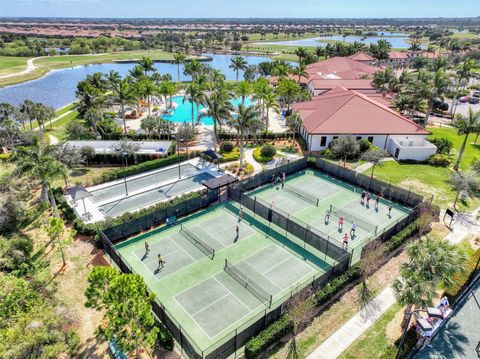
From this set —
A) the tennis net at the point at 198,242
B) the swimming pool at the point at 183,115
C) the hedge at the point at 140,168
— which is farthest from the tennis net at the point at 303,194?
the swimming pool at the point at 183,115

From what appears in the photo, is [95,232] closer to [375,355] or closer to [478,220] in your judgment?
[375,355]

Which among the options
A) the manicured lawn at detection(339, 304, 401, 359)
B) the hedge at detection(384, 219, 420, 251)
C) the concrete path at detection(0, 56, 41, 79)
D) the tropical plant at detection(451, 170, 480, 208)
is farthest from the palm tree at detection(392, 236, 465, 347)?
the concrete path at detection(0, 56, 41, 79)

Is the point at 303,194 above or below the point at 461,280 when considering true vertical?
below

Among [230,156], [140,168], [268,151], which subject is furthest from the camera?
[230,156]

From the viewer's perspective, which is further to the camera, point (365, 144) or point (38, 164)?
point (365, 144)

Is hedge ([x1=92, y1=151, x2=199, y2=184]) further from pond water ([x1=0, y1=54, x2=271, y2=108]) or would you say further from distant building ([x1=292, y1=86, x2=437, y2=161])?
pond water ([x1=0, y1=54, x2=271, y2=108])

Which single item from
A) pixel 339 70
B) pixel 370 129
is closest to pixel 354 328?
pixel 370 129

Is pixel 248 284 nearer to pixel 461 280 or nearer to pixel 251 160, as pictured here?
pixel 461 280

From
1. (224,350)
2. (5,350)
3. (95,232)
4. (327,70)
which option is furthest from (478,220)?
(327,70)
